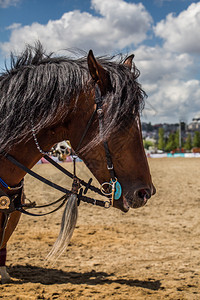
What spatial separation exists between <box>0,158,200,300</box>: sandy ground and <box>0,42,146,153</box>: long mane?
0.98m

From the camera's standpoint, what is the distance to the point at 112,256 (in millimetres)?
4918

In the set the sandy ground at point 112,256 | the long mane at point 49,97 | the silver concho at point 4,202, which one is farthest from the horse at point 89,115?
the sandy ground at point 112,256

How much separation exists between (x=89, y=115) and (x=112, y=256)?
3.59 m

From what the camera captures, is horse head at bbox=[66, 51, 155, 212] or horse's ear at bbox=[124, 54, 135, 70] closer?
horse head at bbox=[66, 51, 155, 212]

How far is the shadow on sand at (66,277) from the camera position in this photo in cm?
379

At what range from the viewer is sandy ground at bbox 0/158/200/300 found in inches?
139

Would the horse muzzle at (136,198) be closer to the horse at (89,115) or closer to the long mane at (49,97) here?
the horse at (89,115)

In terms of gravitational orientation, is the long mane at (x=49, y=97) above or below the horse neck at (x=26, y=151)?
above

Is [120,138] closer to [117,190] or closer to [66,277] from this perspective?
[117,190]

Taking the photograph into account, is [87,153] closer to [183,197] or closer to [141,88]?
[141,88]

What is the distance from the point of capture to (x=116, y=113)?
1.93m

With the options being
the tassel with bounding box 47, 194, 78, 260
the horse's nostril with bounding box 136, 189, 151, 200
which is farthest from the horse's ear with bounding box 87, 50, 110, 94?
the tassel with bounding box 47, 194, 78, 260

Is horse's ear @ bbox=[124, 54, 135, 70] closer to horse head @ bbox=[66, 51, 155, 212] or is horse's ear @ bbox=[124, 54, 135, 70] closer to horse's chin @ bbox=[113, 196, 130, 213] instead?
horse head @ bbox=[66, 51, 155, 212]

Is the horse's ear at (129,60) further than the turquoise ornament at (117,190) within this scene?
Yes
